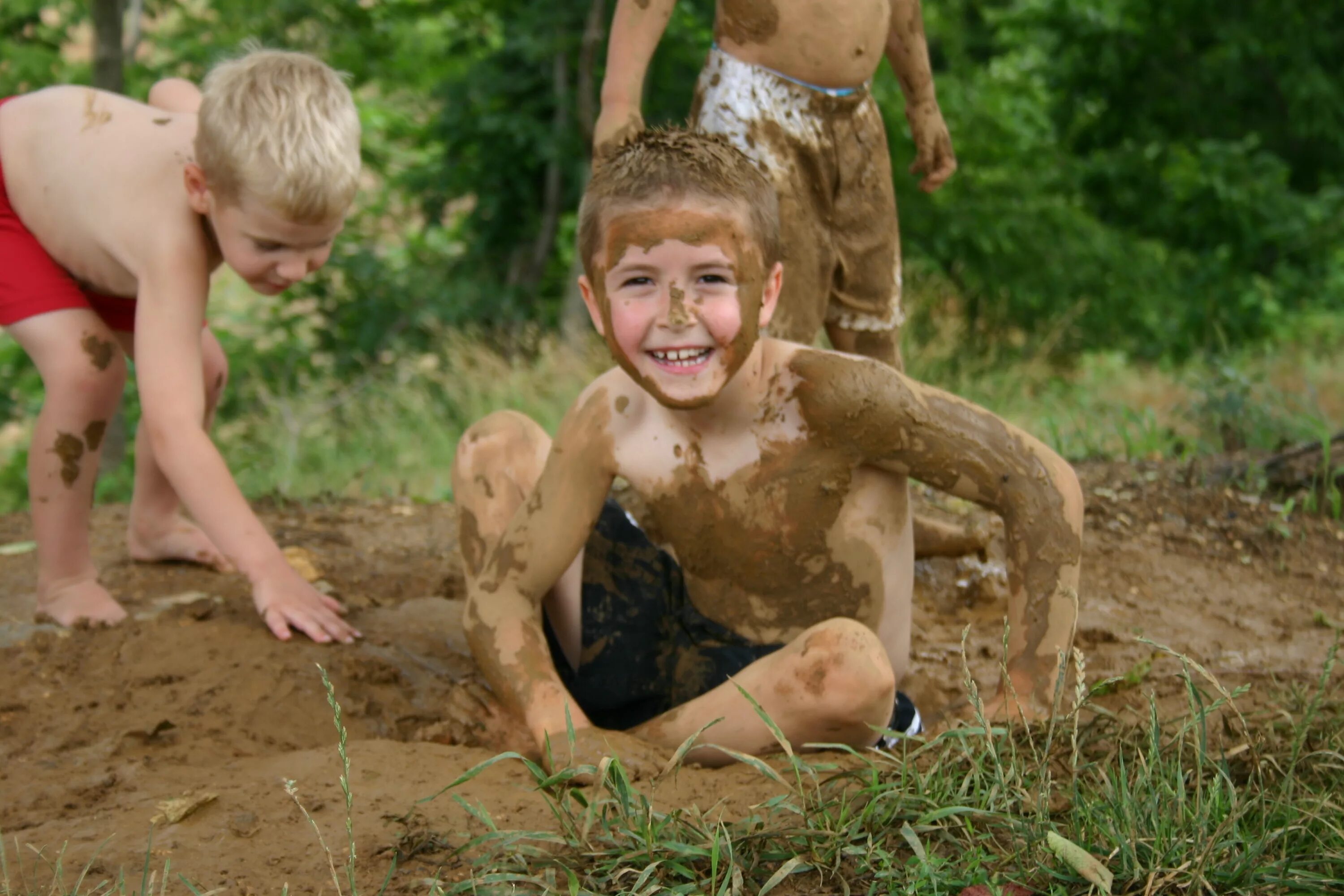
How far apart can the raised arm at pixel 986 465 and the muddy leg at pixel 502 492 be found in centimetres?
68

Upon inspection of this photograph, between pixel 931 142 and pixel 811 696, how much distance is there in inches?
68.3

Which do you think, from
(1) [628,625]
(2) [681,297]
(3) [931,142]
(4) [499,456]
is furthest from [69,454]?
(3) [931,142]

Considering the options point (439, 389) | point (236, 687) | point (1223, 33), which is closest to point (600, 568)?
point (236, 687)

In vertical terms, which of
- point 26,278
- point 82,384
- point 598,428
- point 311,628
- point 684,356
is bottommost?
point 311,628

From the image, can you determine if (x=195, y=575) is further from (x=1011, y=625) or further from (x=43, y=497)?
(x=1011, y=625)

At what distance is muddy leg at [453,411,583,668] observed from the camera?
8.91 ft

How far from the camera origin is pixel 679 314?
2.18 m

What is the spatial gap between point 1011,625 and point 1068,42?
732 centimetres

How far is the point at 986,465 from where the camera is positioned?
2324 mm

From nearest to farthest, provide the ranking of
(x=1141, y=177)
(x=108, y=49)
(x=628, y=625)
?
(x=628, y=625), (x=108, y=49), (x=1141, y=177)

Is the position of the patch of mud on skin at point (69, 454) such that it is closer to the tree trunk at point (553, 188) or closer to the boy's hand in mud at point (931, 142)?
the boy's hand in mud at point (931, 142)

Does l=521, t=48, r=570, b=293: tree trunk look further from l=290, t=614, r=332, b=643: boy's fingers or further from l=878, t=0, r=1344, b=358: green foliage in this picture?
l=290, t=614, r=332, b=643: boy's fingers

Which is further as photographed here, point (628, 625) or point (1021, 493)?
point (628, 625)

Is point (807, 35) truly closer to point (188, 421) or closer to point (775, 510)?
point (775, 510)
